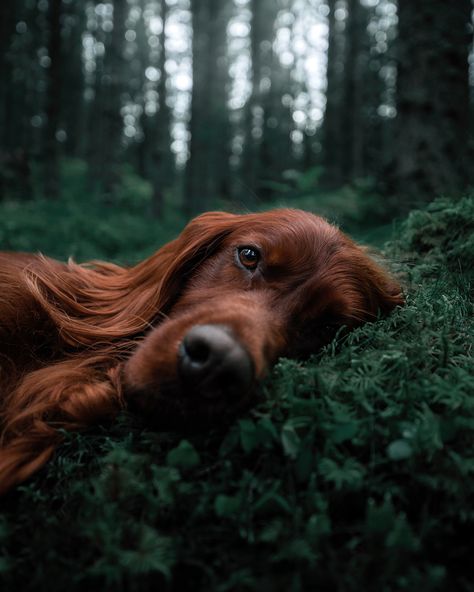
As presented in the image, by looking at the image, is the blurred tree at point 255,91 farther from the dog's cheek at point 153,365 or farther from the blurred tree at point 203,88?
the dog's cheek at point 153,365

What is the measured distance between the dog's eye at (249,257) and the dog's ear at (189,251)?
0.23m

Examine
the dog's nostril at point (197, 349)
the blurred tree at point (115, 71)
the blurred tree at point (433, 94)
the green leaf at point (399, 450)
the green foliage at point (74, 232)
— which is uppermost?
the blurred tree at point (115, 71)

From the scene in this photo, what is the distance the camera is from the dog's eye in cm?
235

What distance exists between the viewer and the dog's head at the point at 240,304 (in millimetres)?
1626

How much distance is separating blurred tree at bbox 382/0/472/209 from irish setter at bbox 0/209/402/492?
10.3ft

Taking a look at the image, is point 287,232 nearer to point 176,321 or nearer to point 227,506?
point 176,321

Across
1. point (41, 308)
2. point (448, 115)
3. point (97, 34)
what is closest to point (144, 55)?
point (97, 34)

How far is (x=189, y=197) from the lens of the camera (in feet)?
63.5

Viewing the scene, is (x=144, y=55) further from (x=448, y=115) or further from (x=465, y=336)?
(x=465, y=336)

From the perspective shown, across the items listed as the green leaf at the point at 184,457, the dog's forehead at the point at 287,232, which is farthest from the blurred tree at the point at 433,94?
the green leaf at the point at 184,457

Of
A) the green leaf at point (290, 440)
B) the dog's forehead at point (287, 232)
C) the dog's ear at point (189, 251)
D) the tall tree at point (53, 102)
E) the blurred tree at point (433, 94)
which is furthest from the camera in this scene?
the tall tree at point (53, 102)

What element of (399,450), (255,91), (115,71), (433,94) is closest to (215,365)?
(399,450)

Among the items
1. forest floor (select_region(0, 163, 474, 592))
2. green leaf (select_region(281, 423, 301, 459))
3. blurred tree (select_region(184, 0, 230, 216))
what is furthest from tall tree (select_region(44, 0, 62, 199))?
green leaf (select_region(281, 423, 301, 459))

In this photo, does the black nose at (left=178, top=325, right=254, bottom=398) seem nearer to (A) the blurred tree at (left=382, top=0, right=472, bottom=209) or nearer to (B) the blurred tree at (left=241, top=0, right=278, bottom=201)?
(A) the blurred tree at (left=382, top=0, right=472, bottom=209)
